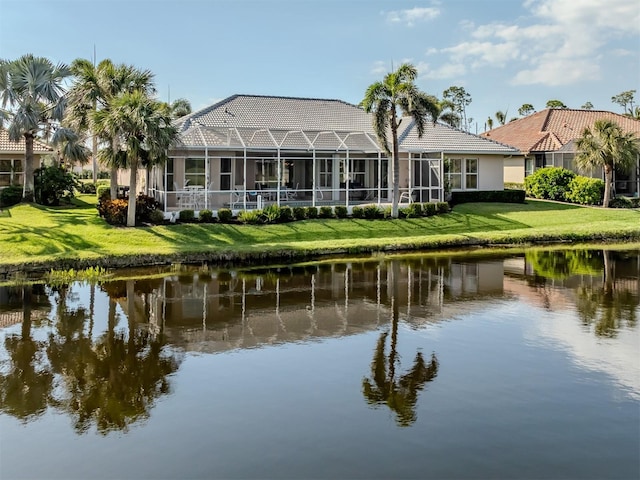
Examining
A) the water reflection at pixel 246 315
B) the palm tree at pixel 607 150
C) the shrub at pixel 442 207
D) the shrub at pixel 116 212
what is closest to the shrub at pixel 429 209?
the shrub at pixel 442 207

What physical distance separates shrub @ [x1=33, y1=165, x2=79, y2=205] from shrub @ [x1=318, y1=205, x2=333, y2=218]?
14.1 metres

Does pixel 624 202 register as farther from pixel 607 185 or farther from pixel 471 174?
pixel 471 174

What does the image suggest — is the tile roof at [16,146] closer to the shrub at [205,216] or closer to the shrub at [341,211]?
the shrub at [205,216]

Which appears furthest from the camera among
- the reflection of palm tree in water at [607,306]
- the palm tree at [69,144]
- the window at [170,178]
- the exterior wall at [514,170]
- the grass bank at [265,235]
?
the exterior wall at [514,170]

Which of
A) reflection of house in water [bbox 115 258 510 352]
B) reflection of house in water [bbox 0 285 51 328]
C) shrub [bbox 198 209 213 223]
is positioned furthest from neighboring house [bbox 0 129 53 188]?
reflection of house in water [bbox 115 258 510 352]

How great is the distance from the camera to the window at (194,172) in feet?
91.6

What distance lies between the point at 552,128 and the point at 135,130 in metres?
29.7

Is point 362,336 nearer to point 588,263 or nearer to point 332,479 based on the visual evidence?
point 332,479

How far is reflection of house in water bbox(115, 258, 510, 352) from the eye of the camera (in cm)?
1209

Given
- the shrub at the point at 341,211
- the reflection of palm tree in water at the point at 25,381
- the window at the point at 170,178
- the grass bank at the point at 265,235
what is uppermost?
the window at the point at 170,178

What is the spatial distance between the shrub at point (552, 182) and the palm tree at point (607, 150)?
2.21 meters

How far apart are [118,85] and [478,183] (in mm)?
20038

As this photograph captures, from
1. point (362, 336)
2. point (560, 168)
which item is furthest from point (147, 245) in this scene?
point (560, 168)

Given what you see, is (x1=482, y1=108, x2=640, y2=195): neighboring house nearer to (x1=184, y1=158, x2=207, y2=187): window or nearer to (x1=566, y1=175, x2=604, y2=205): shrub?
(x1=566, y1=175, x2=604, y2=205): shrub
